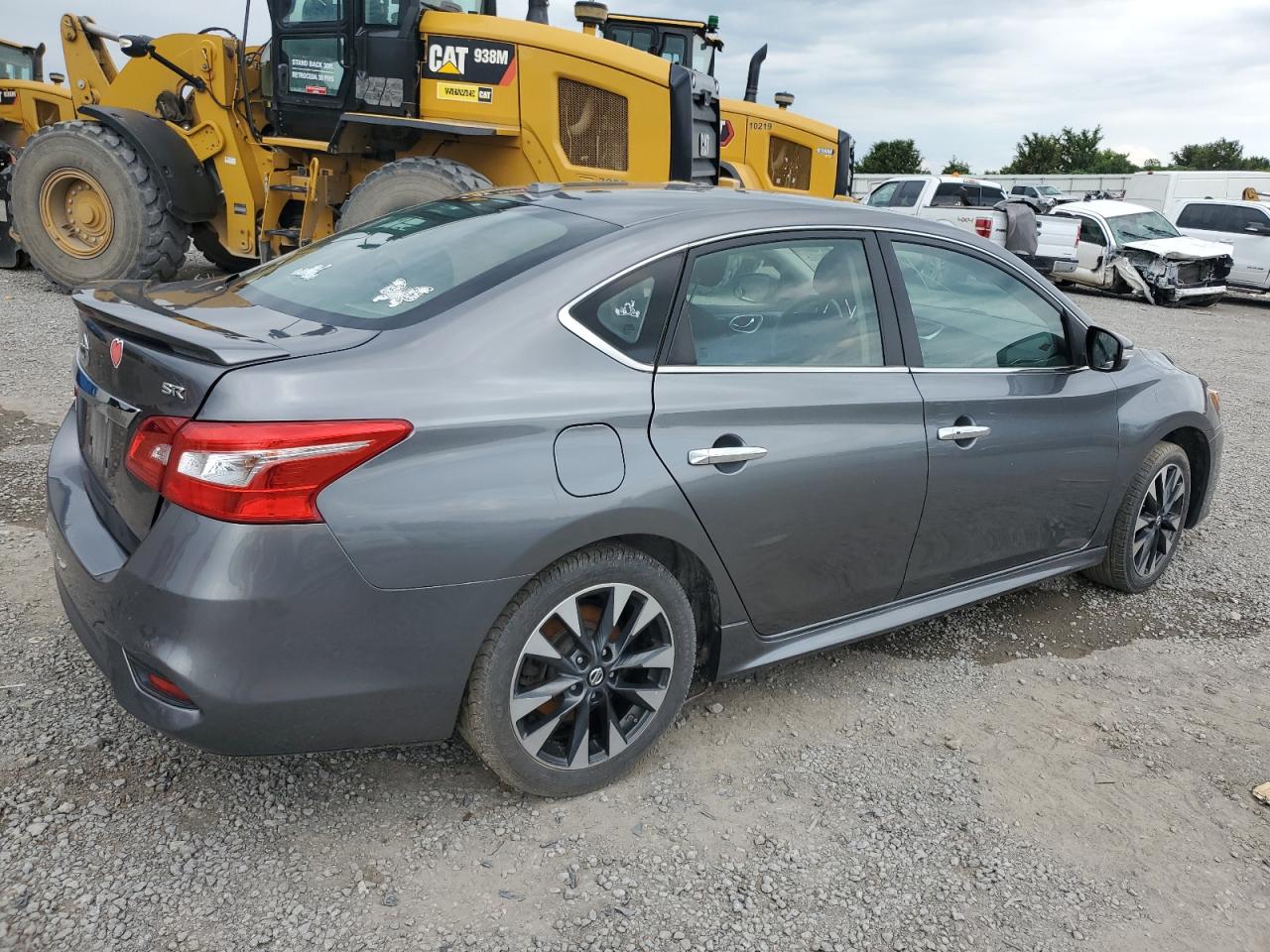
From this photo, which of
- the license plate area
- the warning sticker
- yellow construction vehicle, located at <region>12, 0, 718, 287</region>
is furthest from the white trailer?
the license plate area

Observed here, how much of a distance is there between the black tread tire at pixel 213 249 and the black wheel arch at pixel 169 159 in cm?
43

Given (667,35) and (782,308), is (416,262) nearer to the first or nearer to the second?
(782,308)

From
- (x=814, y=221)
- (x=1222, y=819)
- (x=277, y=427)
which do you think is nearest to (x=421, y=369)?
(x=277, y=427)

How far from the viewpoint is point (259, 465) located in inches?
83.8

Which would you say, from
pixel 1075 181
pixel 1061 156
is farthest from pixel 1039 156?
pixel 1075 181

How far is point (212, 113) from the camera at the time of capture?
902cm

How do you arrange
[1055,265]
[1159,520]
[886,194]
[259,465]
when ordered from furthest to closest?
[886,194] < [1055,265] < [1159,520] < [259,465]

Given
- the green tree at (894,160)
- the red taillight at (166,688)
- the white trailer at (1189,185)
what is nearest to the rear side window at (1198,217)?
the white trailer at (1189,185)

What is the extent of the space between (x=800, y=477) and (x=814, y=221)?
841 mm

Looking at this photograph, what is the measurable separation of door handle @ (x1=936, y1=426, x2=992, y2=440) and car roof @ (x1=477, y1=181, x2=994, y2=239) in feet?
2.27

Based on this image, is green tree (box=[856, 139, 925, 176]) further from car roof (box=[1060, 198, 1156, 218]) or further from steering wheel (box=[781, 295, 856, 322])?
steering wheel (box=[781, 295, 856, 322])

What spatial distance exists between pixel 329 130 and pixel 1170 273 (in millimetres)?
14012

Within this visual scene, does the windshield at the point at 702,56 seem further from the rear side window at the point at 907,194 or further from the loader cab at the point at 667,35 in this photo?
the rear side window at the point at 907,194

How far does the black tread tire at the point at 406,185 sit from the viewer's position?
24.8 feet
